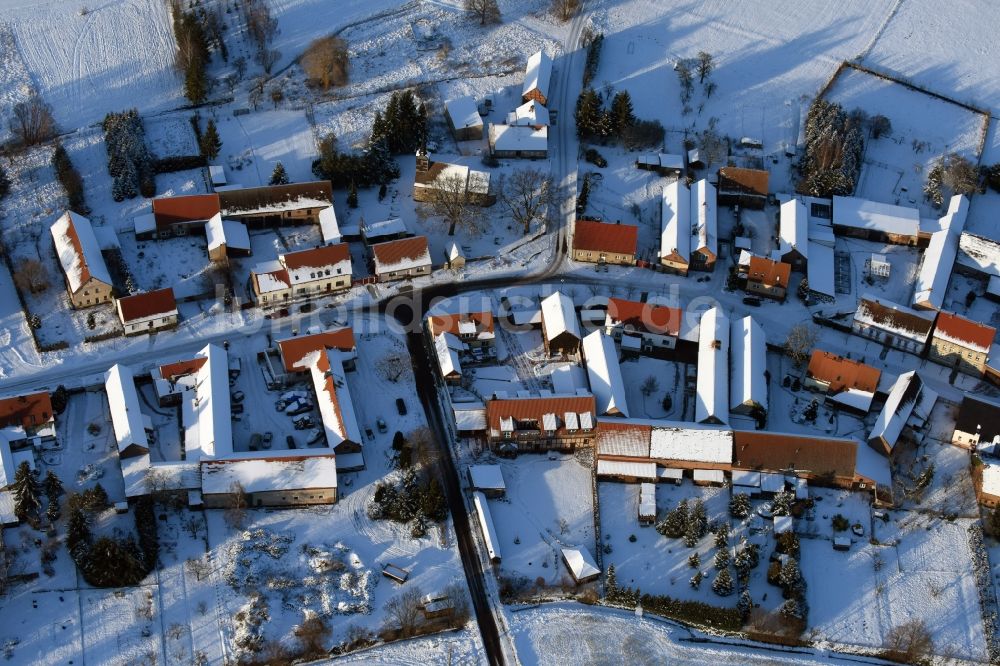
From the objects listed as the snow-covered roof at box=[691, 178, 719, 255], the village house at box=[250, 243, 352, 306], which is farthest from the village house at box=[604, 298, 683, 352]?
the village house at box=[250, 243, 352, 306]

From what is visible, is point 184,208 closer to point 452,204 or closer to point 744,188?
point 452,204

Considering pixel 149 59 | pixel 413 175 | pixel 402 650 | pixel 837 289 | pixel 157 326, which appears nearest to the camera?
pixel 402 650

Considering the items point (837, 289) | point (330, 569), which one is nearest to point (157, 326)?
point (330, 569)

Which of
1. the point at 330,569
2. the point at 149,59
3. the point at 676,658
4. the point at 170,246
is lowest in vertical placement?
the point at 676,658

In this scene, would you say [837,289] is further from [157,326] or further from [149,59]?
[149,59]

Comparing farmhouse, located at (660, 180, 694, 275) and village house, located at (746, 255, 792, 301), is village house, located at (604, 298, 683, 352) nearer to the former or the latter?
farmhouse, located at (660, 180, 694, 275)

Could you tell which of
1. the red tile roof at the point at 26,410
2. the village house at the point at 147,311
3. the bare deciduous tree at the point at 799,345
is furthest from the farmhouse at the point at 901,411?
the red tile roof at the point at 26,410

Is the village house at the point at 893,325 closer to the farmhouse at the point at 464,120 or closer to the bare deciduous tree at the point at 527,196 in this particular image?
the bare deciduous tree at the point at 527,196
